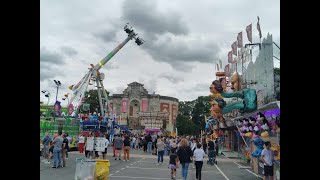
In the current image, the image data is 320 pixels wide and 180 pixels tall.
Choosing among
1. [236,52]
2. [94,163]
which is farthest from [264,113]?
[236,52]

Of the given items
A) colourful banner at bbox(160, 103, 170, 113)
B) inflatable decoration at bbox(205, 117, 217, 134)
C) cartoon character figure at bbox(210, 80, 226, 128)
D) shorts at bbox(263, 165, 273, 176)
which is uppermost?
colourful banner at bbox(160, 103, 170, 113)

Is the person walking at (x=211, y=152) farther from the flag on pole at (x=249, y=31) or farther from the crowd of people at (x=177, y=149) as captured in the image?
the flag on pole at (x=249, y=31)

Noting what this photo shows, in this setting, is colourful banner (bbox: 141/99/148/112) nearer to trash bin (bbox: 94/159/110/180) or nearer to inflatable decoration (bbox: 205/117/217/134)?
inflatable decoration (bbox: 205/117/217/134)

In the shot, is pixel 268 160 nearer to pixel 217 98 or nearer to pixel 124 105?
pixel 217 98

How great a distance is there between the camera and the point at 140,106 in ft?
346

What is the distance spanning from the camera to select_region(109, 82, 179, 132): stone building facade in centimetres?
10019

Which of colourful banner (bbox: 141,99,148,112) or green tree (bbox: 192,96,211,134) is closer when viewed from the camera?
colourful banner (bbox: 141,99,148,112)

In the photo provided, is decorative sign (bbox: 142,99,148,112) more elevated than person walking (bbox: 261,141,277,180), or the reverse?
decorative sign (bbox: 142,99,148,112)

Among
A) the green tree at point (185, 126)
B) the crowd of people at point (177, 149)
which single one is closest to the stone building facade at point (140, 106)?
the green tree at point (185, 126)

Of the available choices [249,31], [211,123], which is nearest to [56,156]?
[249,31]

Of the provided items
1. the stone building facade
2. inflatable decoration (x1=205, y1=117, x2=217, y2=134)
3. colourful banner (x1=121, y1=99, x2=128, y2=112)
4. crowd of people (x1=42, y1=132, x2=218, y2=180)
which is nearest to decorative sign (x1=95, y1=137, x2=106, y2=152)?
crowd of people (x1=42, y1=132, x2=218, y2=180)

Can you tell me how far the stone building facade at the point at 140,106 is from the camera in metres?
100
